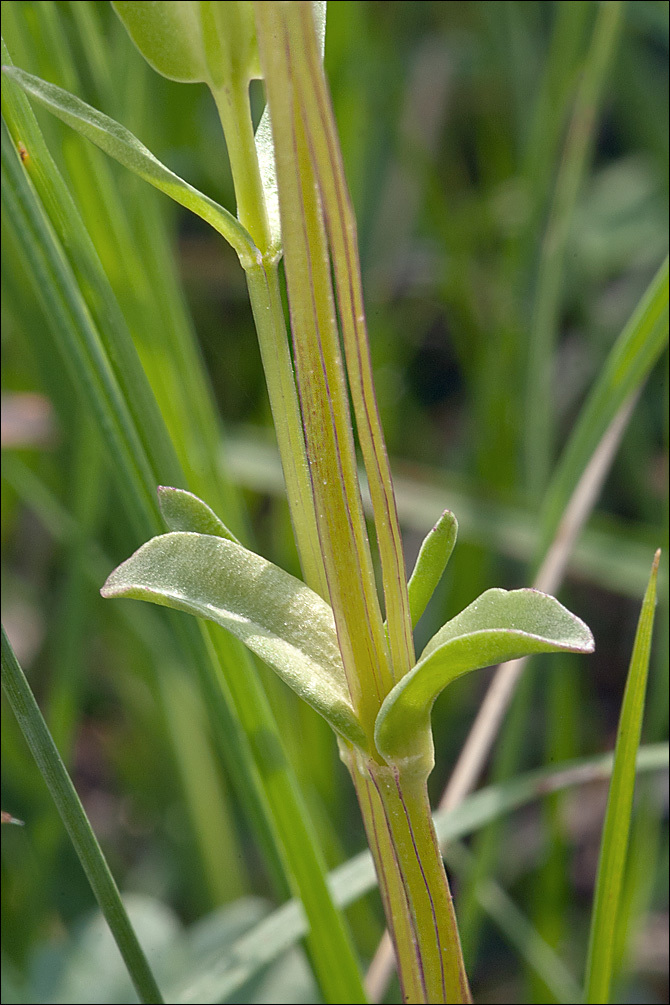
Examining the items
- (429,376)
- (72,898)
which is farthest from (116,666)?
(429,376)

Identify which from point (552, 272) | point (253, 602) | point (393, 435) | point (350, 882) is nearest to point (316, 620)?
point (253, 602)

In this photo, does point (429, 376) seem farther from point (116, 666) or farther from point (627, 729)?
point (627, 729)

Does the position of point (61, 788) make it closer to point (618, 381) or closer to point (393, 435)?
point (618, 381)

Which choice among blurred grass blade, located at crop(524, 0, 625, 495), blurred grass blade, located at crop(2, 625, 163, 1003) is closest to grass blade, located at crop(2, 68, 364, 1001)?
blurred grass blade, located at crop(2, 625, 163, 1003)

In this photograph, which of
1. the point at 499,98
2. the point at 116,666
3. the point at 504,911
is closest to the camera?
the point at 504,911

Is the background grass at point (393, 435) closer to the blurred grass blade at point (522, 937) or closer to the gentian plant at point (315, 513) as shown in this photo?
the blurred grass blade at point (522, 937)
